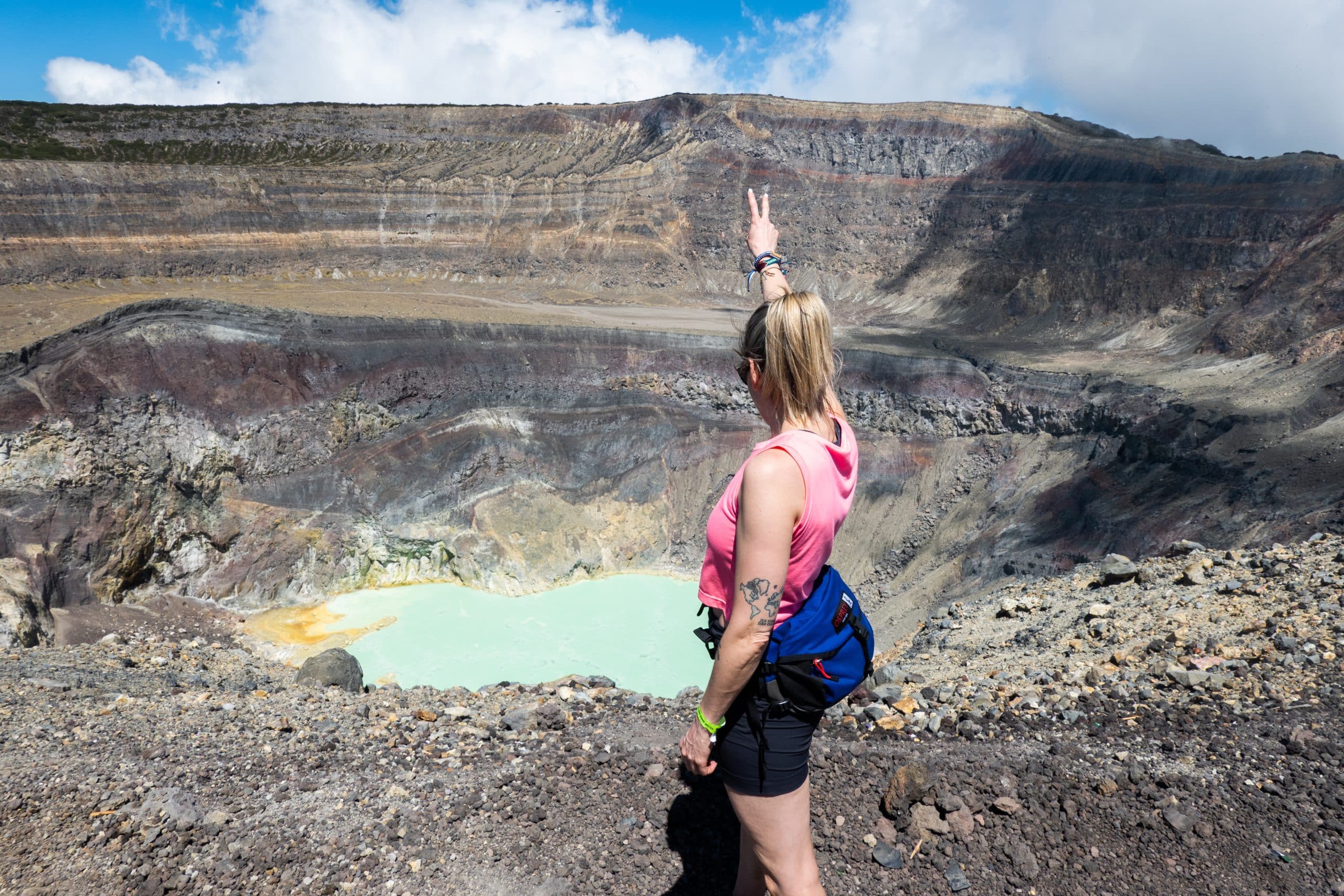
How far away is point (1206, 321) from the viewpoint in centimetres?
2566

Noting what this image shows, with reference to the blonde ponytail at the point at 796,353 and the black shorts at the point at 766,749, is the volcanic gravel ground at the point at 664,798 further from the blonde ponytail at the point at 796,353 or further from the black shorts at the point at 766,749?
the blonde ponytail at the point at 796,353

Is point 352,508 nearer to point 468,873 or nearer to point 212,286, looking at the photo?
point 212,286

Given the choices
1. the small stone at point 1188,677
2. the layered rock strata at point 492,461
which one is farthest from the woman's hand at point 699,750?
the layered rock strata at point 492,461

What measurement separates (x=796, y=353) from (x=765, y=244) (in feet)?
3.42

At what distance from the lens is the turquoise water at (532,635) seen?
654 inches

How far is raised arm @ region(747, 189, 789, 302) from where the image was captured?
297cm

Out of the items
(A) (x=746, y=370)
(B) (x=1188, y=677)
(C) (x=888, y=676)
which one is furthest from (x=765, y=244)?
(C) (x=888, y=676)

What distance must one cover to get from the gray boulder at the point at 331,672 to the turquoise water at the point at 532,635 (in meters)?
4.35

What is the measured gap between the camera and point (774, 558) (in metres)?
2.06

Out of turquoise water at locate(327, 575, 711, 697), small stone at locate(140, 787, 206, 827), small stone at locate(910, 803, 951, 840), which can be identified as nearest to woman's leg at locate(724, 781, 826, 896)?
small stone at locate(910, 803, 951, 840)

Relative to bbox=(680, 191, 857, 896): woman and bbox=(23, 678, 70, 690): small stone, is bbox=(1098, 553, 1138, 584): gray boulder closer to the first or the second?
bbox=(680, 191, 857, 896): woman

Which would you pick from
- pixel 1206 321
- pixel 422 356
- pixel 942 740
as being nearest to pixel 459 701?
pixel 942 740

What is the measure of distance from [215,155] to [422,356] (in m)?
22.3

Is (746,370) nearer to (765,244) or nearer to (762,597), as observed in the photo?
(762,597)
